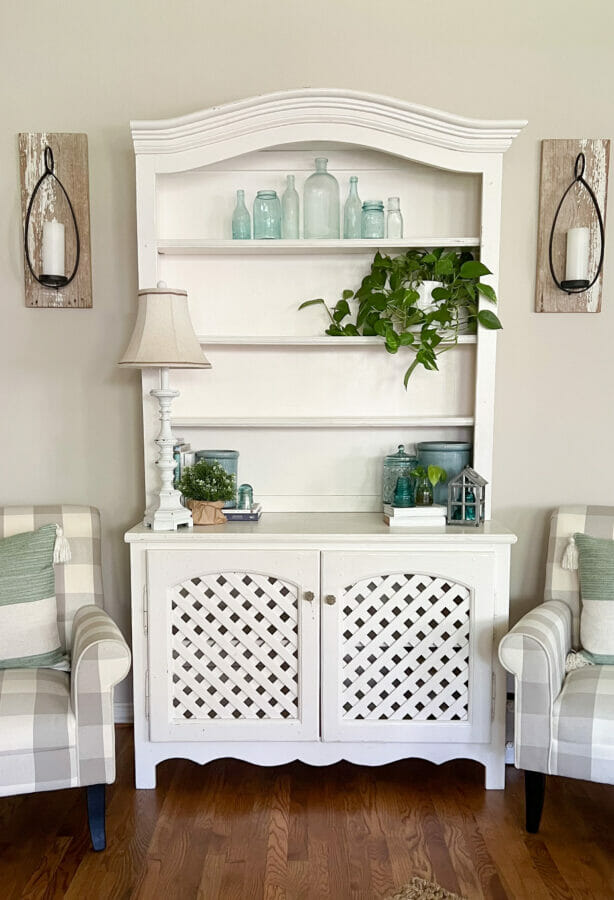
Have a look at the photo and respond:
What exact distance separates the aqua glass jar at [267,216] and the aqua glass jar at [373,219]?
294 mm

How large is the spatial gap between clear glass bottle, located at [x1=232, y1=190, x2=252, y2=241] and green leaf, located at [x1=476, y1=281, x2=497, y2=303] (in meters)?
0.80

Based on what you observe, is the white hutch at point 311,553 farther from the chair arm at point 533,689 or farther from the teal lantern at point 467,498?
the chair arm at point 533,689

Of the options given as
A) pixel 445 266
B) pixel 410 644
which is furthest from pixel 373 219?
pixel 410 644

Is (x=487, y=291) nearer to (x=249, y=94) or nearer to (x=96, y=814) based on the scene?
(x=249, y=94)

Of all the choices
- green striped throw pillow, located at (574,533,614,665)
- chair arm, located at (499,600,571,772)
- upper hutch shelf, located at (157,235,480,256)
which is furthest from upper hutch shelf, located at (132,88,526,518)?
chair arm, located at (499,600,571,772)

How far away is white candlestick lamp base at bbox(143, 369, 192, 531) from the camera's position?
7.82ft

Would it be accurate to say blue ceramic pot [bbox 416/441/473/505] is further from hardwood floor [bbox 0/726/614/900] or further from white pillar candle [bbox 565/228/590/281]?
hardwood floor [bbox 0/726/614/900]

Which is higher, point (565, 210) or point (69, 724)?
point (565, 210)

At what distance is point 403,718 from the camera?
234 cm

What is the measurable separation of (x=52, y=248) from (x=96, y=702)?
4.95 feet

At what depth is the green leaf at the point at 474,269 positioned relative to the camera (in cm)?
246

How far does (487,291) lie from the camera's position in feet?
8.11

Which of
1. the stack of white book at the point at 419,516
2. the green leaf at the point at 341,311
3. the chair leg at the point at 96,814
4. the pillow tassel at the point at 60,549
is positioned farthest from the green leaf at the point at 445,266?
the chair leg at the point at 96,814

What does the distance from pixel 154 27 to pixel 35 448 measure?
5.04 feet
